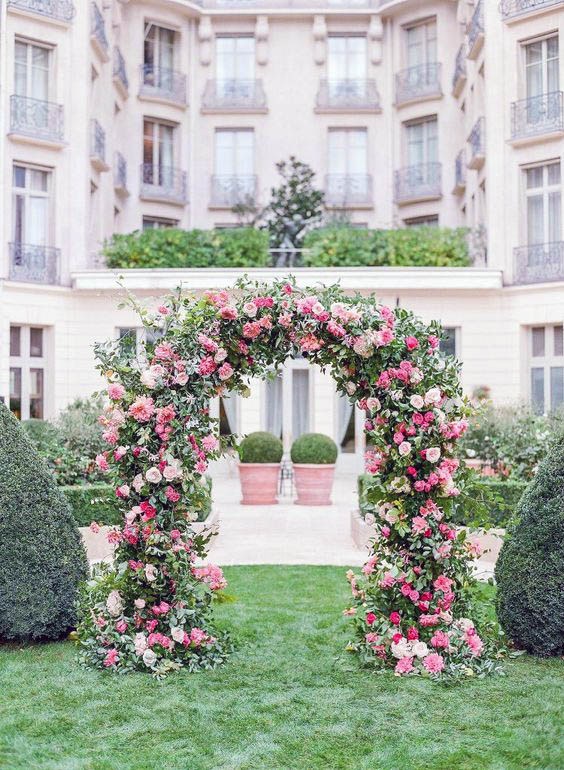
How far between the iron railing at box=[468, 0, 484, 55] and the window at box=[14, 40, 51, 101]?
9.15 m

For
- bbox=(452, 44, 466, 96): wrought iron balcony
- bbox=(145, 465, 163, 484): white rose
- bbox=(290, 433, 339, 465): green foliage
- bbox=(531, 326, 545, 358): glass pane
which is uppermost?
bbox=(452, 44, 466, 96): wrought iron balcony

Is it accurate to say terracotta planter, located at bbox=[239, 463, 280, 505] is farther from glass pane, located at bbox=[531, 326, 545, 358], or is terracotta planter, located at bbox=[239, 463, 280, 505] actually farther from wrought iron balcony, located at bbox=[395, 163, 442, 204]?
wrought iron balcony, located at bbox=[395, 163, 442, 204]

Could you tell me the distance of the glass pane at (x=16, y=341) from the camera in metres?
19.4

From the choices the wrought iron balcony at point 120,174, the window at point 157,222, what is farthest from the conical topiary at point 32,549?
the window at point 157,222

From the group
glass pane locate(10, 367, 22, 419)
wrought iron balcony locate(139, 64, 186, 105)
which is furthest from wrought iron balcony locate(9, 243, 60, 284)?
wrought iron balcony locate(139, 64, 186, 105)

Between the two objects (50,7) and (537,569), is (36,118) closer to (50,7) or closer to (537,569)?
(50,7)

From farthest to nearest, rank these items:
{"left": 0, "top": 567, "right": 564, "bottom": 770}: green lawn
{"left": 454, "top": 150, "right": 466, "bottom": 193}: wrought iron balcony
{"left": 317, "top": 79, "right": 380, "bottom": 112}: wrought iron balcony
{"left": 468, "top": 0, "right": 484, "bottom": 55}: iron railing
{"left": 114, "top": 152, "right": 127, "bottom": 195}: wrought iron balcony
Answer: {"left": 317, "top": 79, "right": 380, "bottom": 112}: wrought iron balcony
{"left": 454, "top": 150, "right": 466, "bottom": 193}: wrought iron balcony
{"left": 114, "top": 152, "right": 127, "bottom": 195}: wrought iron balcony
{"left": 468, "top": 0, "right": 484, "bottom": 55}: iron railing
{"left": 0, "top": 567, "right": 564, "bottom": 770}: green lawn

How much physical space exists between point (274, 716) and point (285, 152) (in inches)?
823

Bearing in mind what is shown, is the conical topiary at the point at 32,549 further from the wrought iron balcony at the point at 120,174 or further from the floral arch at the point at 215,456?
the wrought iron balcony at the point at 120,174

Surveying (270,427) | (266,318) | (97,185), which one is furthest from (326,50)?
(266,318)

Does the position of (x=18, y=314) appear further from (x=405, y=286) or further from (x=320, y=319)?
(x=320, y=319)

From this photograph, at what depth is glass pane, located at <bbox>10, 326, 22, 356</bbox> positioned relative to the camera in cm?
1939

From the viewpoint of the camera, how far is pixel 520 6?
19406mm

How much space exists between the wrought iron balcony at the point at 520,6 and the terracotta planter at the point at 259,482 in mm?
10858
